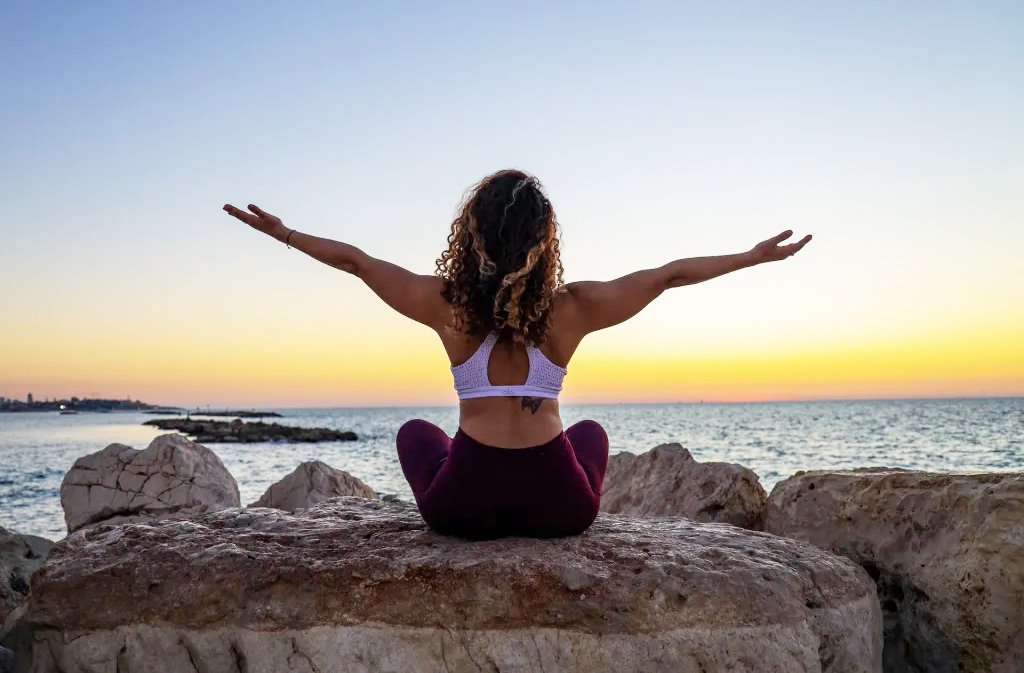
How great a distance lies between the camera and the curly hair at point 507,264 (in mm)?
4000

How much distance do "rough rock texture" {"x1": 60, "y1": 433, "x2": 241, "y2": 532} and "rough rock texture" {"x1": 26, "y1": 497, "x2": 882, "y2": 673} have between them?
6558 millimetres

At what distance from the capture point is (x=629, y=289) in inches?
165

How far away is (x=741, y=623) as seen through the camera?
364 cm

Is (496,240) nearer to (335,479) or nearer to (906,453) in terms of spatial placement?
(335,479)

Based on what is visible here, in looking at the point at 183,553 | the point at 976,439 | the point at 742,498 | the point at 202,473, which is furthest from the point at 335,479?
the point at 976,439

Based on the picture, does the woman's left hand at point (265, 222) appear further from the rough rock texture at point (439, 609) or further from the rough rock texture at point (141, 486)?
the rough rock texture at point (141, 486)

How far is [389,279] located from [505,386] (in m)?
0.82

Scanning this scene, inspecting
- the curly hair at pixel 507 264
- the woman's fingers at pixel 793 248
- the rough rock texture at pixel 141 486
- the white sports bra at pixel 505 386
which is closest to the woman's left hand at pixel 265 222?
the curly hair at pixel 507 264

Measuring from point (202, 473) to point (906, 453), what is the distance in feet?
91.6

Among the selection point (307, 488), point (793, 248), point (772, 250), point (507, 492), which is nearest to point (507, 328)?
point (507, 492)

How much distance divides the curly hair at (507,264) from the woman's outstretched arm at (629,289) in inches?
7.5

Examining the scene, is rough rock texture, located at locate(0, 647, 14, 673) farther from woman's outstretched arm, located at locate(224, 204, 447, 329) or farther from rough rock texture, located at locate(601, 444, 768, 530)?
rough rock texture, located at locate(601, 444, 768, 530)

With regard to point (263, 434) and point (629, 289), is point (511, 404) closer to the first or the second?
point (629, 289)

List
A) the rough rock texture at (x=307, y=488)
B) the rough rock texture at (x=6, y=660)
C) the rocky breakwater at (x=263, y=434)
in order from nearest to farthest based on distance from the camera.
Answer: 1. the rough rock texture at (x=6, y=660)
2. the rough rock texture at (x=307, y=488)
3. the rocky breakwater at (x=263, y=434)
